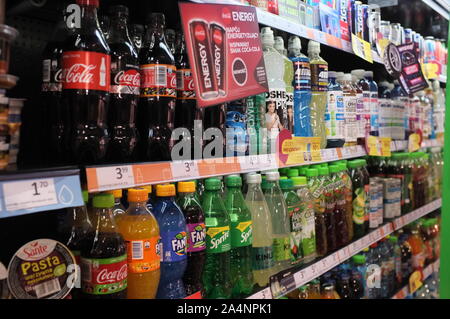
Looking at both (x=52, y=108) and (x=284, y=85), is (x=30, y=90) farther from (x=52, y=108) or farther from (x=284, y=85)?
(x=284, y=85)

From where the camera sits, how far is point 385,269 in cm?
260

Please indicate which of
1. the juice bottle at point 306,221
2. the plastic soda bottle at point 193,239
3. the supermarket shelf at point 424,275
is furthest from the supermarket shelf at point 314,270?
the supermarket shelf at point 424,275

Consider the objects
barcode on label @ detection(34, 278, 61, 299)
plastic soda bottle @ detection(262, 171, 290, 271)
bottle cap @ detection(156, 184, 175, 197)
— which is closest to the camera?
barcode on label @ detection(34, 278, 61, 299)

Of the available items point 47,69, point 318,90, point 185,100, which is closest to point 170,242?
point 185,100

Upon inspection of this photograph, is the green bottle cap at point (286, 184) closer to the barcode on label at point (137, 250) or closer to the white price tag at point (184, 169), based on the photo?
the white price tag at point (184, 169)

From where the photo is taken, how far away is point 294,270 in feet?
5.42

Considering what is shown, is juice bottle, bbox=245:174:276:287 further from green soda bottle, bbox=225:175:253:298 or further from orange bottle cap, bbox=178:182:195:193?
orange bottle cap, bbox=178:182:195:193

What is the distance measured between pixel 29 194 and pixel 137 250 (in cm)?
39

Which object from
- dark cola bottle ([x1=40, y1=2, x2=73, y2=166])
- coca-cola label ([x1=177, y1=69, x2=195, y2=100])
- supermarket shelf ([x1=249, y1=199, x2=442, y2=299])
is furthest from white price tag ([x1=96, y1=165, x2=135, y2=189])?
supermarket shelf ([x1=249, y1=199, x2=442, y2=299])

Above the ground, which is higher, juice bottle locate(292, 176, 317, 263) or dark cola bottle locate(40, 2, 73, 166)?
dark cola bottle locate(40, 2, 73, 166)

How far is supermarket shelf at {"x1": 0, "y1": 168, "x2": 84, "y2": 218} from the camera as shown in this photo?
2.50 feet

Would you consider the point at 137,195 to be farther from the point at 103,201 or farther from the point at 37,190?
the point at 37,190

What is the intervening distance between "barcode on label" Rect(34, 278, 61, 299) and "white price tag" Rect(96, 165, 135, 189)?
0.80 feet

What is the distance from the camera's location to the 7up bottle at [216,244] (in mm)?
1364
